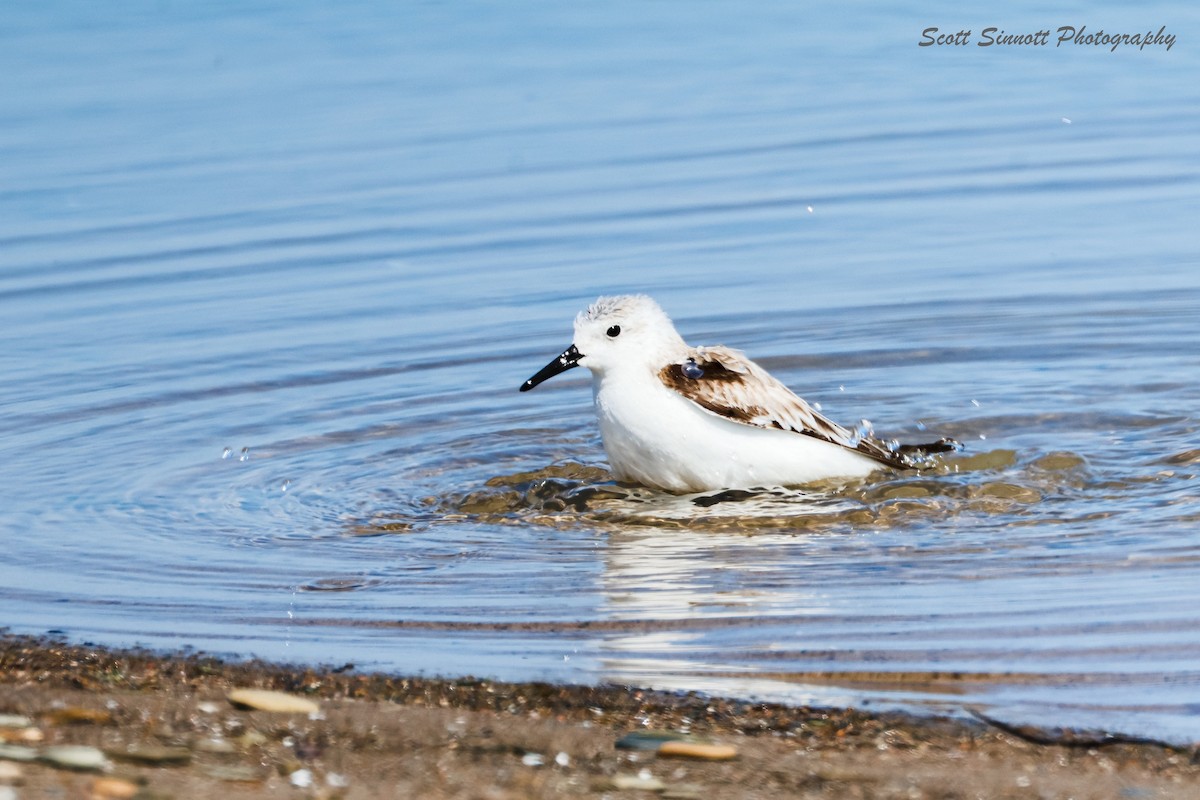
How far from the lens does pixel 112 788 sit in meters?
5.54

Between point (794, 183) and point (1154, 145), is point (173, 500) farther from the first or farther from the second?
point (1154, 145)

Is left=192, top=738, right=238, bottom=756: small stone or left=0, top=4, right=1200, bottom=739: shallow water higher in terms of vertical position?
left=0, top=4, right=1200, bottom=739: shallow water

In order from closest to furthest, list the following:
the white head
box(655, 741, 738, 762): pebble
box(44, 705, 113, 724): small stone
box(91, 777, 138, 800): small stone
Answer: box(91, 777, 138, 800): small stone
box(655, 741, 738, 762): pebble
box(44, 705, 113, 724): small stone
the white head

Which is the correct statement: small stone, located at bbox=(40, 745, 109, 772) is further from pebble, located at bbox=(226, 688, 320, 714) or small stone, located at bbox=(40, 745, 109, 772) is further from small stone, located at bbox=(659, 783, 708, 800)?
small stone, located at bbox=(659, 783, 708, 800)

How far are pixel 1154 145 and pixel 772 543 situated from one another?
1098 centimetres

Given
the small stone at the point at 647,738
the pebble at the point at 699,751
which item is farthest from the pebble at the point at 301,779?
the pebble at the point at 699,751

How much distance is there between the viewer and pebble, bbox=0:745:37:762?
19.0 feet

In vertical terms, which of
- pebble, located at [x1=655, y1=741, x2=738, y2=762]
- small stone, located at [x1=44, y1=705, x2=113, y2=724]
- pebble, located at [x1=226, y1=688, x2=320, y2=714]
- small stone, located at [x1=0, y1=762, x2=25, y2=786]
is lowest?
small stone, located at [x1=0, y1=762, x2=25, y2=786]

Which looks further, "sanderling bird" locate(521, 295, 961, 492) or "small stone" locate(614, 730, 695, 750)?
"sanderling bird" locate(521, 295, 961, 492)

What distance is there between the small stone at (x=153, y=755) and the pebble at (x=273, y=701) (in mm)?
513

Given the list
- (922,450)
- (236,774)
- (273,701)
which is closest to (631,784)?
(236,774)

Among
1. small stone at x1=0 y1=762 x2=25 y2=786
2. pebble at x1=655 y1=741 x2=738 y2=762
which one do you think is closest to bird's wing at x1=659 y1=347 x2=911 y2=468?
pebble at x1=655 y1=741 x2=738 y2=762

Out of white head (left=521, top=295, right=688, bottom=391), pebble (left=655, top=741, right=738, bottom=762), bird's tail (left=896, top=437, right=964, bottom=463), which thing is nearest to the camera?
pebble (left=655, top=741, right=738, bottom=762)

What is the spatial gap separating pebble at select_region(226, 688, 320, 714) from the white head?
373cm
